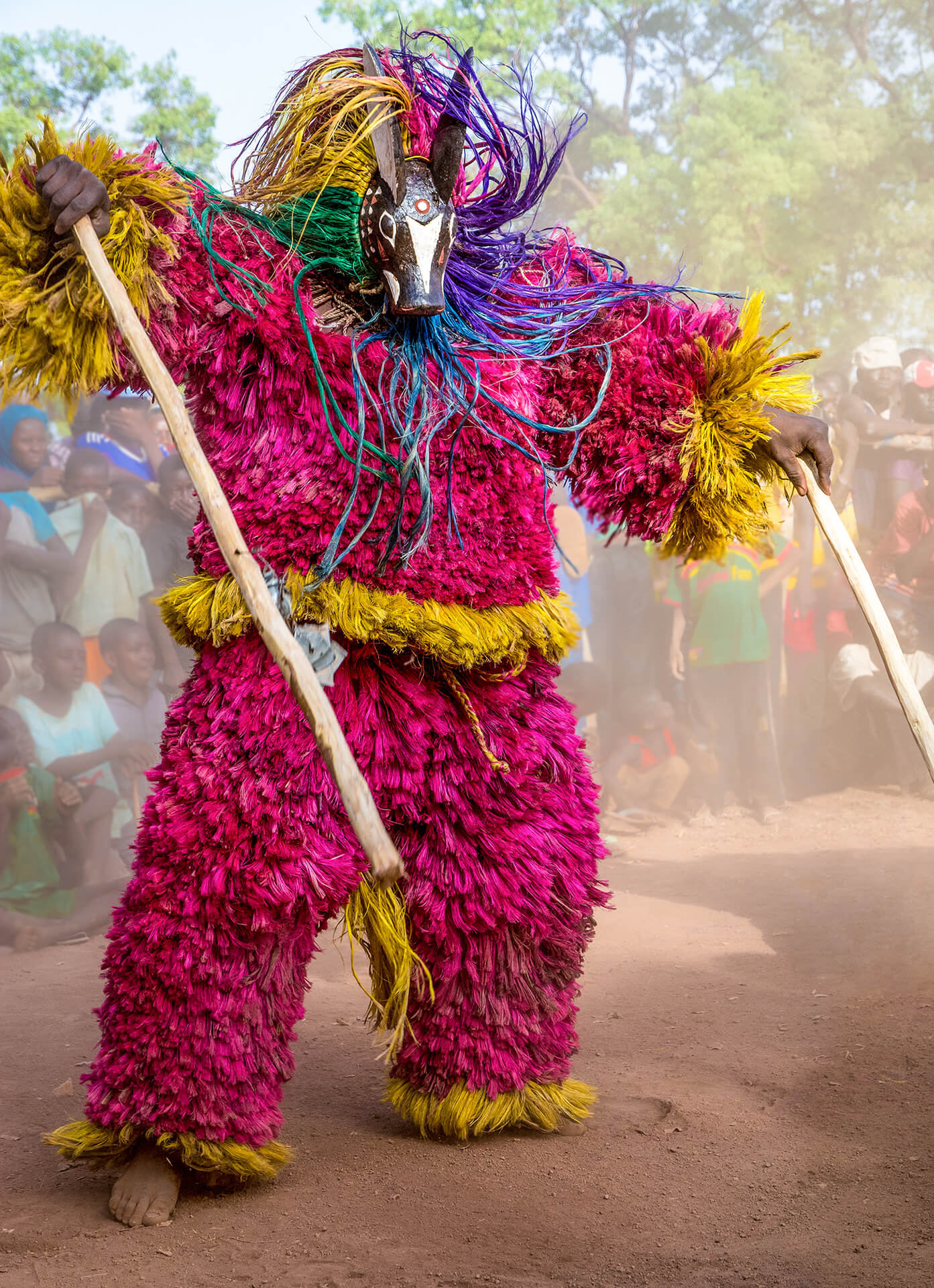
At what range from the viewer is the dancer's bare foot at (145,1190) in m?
1.60

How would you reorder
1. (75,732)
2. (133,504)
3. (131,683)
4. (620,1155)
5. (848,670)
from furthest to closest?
(848,670), (133,504), (131,683), (75,732), (620,1155)

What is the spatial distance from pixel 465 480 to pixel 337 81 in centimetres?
61

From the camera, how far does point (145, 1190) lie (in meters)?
1.62

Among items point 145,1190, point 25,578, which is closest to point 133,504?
point 25,578

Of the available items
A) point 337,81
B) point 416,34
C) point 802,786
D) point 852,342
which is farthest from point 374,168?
point 852,342

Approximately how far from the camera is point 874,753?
→ 552 cm

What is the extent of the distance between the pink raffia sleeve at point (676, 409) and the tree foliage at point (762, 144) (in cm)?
446

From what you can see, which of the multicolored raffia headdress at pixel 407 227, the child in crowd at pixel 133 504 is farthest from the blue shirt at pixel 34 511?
the multicolored raffia headdress at pixel 407 227

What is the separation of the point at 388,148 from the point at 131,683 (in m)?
2.87

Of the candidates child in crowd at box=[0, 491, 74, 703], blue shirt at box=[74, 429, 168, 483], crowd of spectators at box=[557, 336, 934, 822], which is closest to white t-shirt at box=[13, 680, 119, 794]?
child in crowd at box=[0, 491, 74, 703]

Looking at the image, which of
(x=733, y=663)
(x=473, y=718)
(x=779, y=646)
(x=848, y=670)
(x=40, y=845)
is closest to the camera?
(x=473, y=718)

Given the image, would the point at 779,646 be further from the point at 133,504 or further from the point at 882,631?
the point at 882,631

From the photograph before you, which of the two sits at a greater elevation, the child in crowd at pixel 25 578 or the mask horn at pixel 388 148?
the mask horn at pixel 388 148

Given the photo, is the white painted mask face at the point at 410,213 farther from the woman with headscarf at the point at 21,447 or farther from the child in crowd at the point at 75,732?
the woman with headscarf at the point at 21,447
